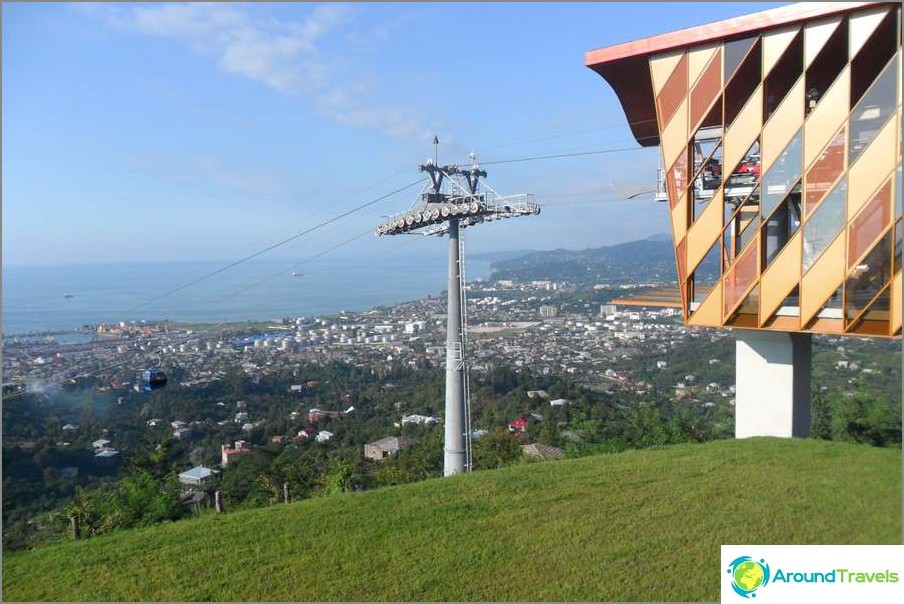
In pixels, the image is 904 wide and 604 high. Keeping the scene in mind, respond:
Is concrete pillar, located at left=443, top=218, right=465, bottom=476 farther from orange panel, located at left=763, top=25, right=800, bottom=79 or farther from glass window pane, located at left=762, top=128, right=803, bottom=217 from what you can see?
orange panel, located at left=763, top=25, right=800, bottom=79

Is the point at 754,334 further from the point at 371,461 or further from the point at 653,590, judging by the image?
the point at 371,461

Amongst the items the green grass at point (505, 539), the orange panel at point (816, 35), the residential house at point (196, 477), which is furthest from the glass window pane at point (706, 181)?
the residential house at point (196, 477)

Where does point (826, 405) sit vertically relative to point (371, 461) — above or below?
above

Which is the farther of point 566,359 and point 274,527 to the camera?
point 566,359

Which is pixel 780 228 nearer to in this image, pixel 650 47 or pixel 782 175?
pixel 782 175

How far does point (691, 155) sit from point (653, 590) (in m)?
5.31

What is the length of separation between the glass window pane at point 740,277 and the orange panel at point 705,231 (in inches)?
16.6

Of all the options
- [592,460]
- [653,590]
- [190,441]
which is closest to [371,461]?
[190,441]

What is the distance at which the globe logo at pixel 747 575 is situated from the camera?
5402mm

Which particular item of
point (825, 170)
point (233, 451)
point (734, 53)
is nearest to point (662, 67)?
point (734, 53)

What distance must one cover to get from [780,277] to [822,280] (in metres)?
0.47

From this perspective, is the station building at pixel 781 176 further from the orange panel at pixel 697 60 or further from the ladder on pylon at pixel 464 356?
the ladder on pylon at pixel 464 356

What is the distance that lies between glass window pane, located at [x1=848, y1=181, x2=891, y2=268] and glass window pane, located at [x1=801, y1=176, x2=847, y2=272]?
179 mm

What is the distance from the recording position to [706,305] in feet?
27.1
